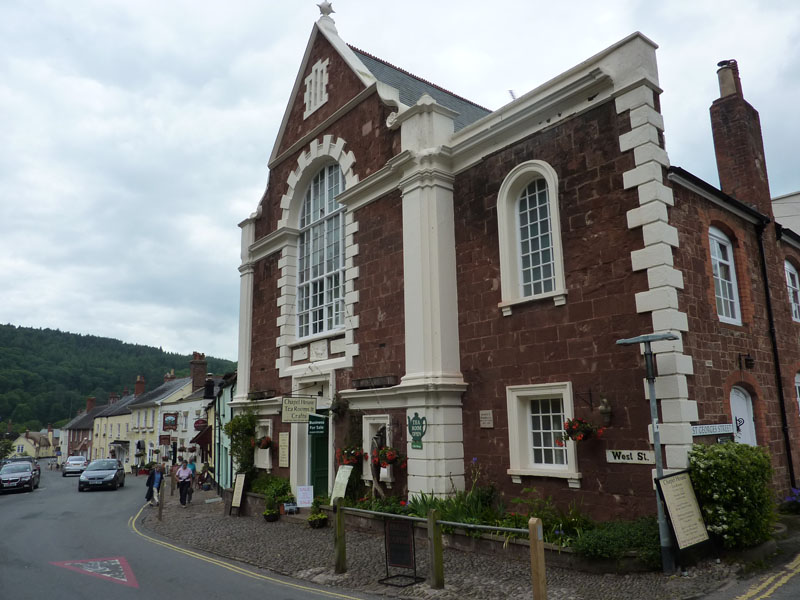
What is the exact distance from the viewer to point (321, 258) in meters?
17.2

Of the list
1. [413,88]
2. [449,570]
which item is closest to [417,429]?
[449,570]

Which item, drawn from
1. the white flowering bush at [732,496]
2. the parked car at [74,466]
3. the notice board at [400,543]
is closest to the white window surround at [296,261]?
the notice board at [400,543]

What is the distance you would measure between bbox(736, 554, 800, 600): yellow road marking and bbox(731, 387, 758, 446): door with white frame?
244cm

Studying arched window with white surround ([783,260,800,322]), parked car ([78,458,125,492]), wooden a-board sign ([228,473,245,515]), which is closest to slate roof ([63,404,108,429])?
parked car ([78,458,125,492])

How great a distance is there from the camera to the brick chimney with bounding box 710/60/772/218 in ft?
44.5

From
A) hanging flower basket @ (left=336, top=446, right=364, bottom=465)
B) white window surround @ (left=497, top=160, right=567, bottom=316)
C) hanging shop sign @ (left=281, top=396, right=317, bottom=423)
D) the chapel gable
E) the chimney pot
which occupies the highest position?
the chapel gable

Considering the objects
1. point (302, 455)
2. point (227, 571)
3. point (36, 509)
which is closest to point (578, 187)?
point (227, 571)

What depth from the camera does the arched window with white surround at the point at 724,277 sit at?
35.4ft

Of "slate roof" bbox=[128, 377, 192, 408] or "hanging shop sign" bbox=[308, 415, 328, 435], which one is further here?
"slate roof" bbox=[128, 377, 192, 408]

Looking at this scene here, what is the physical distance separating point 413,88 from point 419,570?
1319 cm

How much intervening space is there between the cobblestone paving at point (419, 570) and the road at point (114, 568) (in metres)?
0.44

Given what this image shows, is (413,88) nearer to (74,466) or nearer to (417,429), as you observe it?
(417,429)

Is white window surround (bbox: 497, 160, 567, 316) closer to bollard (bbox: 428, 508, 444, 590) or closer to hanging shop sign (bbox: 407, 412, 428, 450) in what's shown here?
hanging shop sign (bbox: 407, 412, 428, 450)

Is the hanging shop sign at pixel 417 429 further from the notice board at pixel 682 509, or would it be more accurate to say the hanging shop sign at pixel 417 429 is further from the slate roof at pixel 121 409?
the slate roof at pixel 121 409
